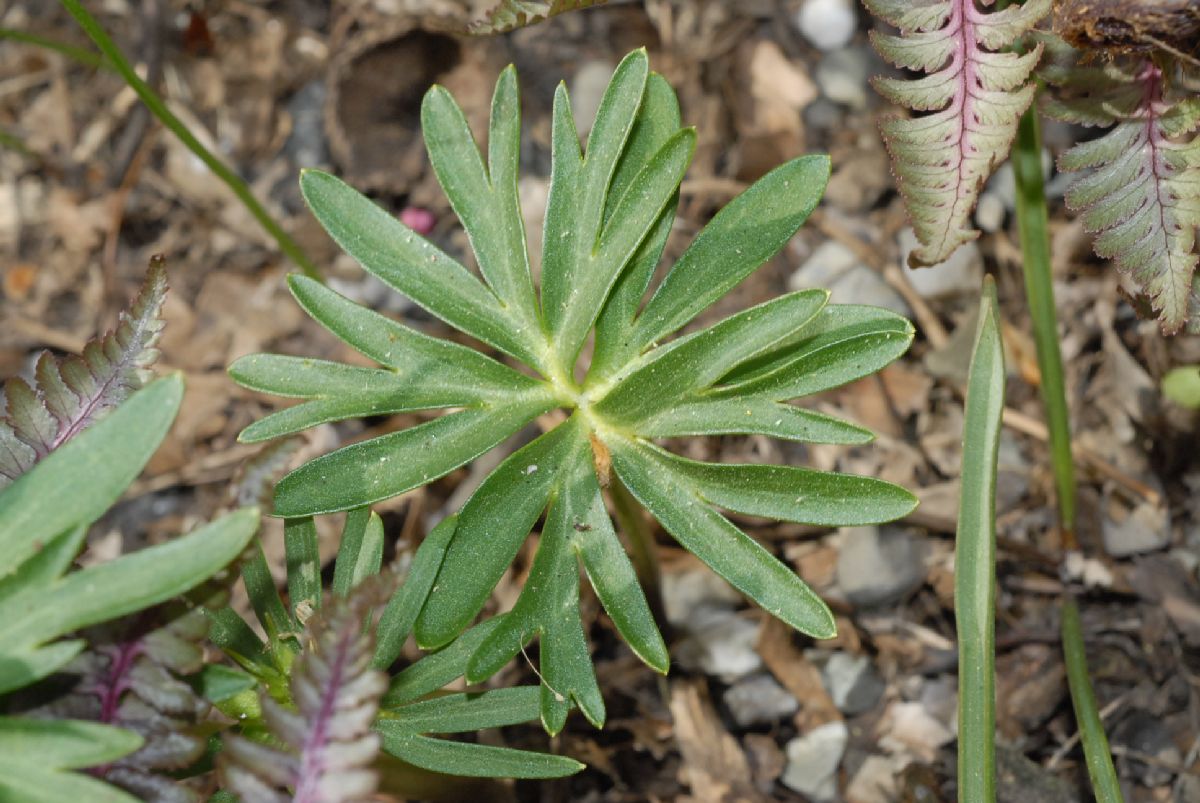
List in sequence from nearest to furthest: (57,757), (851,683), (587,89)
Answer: (57,757) → (851,683) → (587,89)

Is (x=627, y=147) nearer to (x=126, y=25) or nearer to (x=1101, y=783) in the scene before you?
(x=1101, y=783)

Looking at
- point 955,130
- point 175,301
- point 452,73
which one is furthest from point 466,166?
point 175,301

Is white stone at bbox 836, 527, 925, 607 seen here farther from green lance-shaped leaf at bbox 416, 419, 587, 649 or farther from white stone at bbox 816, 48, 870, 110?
white stone at bbox 816, 48, 870, 110

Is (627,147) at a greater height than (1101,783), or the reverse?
(627,147)

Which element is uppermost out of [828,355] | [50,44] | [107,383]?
[50,44]

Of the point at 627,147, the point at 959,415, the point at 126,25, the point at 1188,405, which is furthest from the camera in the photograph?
the point at 126,25

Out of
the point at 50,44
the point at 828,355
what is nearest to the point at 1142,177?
the point at 828,355

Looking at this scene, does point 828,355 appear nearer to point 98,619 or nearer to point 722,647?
point 722,647

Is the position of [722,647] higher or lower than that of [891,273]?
lower
